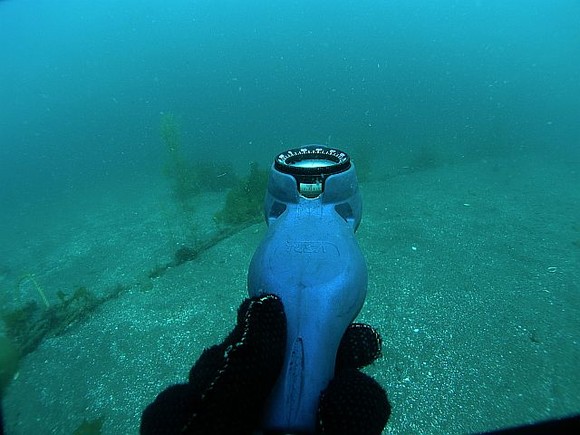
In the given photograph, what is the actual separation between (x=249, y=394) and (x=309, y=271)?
96 cm

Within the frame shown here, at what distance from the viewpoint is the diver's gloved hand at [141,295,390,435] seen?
1.28 m

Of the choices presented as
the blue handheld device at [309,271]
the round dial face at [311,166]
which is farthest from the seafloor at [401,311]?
the round dial face at [311,166]

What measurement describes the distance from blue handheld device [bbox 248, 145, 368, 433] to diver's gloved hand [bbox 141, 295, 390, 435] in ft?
0.37

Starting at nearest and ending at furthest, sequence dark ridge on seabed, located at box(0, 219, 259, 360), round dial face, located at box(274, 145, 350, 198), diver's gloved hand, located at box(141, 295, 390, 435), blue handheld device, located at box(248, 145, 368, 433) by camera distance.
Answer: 1. diver's gloved hand, located at box(141, 295, 390, 435)
2. blue handheld device, located at box(248, 145, 368, 433)
3. round dial face, located at box(274, 145, 350, 198)
4. dark ridge on seabed, located at box(0, 219, 259, 360)

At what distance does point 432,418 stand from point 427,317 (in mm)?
1581

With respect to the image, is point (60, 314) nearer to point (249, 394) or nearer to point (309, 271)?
point (309, 271)

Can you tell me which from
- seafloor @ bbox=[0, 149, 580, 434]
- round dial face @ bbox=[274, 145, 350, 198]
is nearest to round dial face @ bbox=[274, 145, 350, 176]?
round dial face @ bbox=[274, 145, 350, 198]

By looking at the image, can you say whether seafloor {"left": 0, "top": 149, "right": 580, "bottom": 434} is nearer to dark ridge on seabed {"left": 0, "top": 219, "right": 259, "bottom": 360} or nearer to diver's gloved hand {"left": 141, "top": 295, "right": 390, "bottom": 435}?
dark ridge on seabed {"left": 0, "top": 219, "right": 259, "bottom": 360}

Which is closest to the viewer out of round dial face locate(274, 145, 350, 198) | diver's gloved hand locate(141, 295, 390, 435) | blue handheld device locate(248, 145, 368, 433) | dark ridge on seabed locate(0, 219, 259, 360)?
diver's gloved hand locate(141, 295, 390, 435)

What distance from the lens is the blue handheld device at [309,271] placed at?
170cm

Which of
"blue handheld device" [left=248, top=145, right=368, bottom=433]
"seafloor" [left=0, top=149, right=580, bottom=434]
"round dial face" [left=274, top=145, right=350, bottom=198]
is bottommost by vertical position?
"seafloor" [left=0, top=149, right=580, bottom=434]

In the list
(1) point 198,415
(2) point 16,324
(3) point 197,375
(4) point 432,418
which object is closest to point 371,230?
(4) point 432,418

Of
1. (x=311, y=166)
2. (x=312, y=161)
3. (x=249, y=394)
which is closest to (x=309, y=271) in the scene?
(x=249, y=394)

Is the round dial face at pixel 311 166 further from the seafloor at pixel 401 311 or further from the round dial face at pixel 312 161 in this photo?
the seafloor at pixel 401 311
